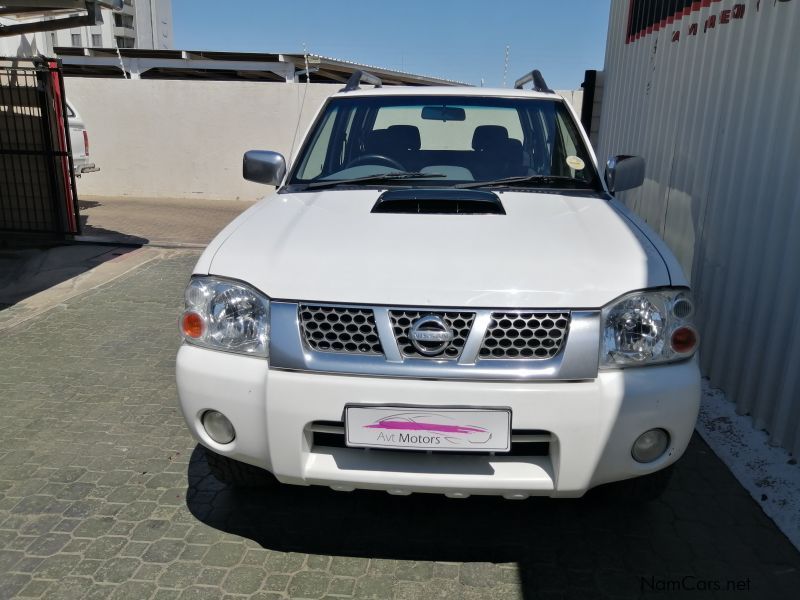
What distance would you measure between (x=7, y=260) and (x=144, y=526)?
256 inches

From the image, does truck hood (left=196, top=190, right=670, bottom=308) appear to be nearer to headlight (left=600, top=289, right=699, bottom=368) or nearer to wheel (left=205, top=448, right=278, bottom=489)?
headlight (left=600, top=289, right=699, bottom=368)

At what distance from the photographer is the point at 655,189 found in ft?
20.1

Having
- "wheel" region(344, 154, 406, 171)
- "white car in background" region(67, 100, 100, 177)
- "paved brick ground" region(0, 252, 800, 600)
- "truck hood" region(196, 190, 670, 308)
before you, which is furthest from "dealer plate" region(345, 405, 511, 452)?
"white car in background" region(67, 100, 100, 177)

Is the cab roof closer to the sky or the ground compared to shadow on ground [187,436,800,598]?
closer to the sky

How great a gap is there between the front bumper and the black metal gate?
747cm

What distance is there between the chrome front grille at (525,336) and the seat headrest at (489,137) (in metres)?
1.78

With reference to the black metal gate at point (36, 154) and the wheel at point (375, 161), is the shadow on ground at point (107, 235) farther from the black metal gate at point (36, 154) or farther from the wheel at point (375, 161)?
the wheel at point (375, 161)

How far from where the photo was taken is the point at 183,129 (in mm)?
13633

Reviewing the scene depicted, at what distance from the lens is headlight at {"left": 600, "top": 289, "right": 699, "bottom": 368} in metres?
2.35

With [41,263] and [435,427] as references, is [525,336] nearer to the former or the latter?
[435,427]

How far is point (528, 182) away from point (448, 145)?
0.77 m

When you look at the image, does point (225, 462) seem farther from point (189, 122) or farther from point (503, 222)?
point (189, 122)

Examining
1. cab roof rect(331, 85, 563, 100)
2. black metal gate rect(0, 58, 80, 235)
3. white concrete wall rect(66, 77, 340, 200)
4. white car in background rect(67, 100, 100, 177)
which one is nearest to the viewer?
cab roof rect(331, 85, 563, 100)

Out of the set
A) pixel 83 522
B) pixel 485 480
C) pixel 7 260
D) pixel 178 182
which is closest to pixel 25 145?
pixel 7 260
